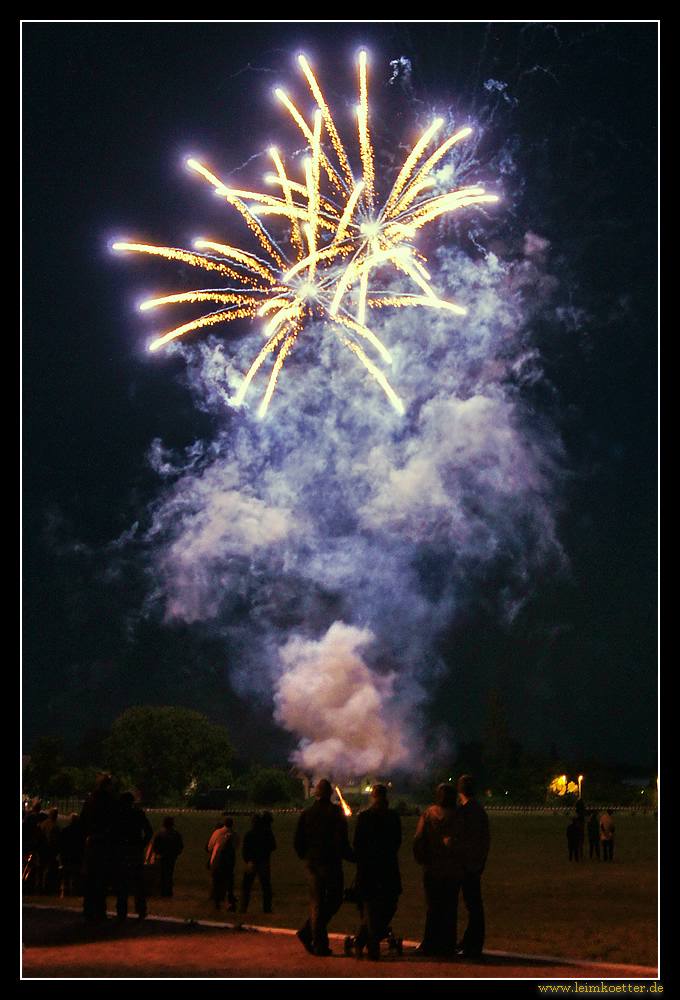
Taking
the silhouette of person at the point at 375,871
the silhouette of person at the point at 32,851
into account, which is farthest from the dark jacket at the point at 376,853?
the silhouette of person at the point at 32,851

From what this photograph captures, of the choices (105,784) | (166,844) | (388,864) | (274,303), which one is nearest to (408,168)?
(274,303)

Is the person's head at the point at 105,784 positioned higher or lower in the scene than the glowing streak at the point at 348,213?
lower

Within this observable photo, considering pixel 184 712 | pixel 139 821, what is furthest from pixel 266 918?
pixel 184 712

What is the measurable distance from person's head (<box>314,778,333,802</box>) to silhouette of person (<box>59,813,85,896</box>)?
507cm

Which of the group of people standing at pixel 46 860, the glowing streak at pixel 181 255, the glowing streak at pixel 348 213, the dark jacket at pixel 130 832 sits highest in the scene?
the glowing streak at pixel 348 213

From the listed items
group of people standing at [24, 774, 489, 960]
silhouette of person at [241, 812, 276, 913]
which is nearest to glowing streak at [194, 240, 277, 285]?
silhouette of person at [241, 812, 276, 913]

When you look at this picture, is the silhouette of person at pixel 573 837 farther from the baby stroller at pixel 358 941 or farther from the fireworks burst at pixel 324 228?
the baby stroller at pixel 358 941

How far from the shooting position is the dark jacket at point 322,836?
37.1 feet

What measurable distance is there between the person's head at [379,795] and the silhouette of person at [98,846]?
358 centimetres

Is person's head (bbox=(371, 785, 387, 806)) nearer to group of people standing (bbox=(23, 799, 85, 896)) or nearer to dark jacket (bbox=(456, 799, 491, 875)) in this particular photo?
dark jacket (bbox=(456, 799, 491, 875))

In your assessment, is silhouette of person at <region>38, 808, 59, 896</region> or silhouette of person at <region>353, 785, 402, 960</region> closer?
silhouette of person at <region>353, 785, 402, 960</region>

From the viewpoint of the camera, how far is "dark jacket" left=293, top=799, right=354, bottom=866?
1130 cm

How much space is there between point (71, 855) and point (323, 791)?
20.7ft
